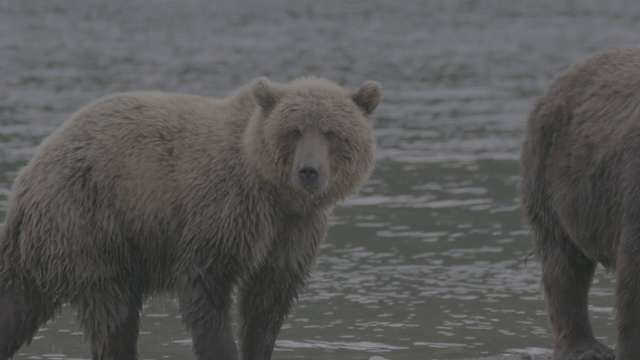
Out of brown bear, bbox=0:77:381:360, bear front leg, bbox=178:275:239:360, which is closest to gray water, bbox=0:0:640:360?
brown bear, bbox=0:77:381:360

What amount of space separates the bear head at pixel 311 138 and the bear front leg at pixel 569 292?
115 centimetres

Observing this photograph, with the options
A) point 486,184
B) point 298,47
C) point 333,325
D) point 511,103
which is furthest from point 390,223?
point 298,47

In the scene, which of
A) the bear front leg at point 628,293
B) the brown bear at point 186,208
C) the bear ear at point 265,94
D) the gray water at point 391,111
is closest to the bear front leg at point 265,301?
the brown bear at point 186,208

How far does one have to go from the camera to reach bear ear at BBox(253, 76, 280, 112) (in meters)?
7.37

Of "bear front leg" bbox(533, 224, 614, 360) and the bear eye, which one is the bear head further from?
"bear front leg" bbox(533, 224, 614, 360)

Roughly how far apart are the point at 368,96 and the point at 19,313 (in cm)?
216

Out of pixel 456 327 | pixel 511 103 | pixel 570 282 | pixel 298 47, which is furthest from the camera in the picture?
pixel 298 47

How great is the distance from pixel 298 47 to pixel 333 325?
19017 millimetres

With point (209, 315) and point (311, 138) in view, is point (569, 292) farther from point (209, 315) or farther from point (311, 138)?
point (209, 315)

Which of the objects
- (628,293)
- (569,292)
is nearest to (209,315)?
(569,292)

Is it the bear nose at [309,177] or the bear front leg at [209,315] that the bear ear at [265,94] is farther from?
the bear front leg at [209,315]

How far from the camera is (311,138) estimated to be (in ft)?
23.8

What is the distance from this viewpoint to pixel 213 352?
7422 millimetres

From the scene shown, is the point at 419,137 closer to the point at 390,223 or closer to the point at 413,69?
the point at 390,223
